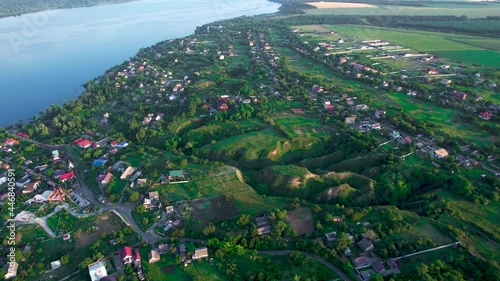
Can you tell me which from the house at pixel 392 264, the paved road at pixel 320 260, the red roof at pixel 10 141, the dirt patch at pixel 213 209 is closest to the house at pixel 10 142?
the red roof at pixel 10 141

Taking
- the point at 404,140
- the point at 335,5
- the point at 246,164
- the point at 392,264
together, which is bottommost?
the point at 246,164

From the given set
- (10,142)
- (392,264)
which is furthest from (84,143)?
(392,264)

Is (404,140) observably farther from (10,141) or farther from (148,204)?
(10,141)

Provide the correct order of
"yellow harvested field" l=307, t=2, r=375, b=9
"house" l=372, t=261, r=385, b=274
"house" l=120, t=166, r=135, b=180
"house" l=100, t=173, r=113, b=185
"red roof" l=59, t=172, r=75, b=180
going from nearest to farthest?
1. "house" l=372, t=261, r=385, b=274
2. "house" l=100, t=173, r=113, b=185
3. "house" l=120, t=166, r=135, b=180
4. "red roof" l=59, t=172, r=75, b=180
5. "yellow harvested field" l=307, t=2, r=375, b=9

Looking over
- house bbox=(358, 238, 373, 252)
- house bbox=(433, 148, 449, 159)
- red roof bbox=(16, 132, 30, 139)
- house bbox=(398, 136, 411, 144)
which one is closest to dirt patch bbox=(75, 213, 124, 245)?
house bbox=(358, 238, 373, 252)

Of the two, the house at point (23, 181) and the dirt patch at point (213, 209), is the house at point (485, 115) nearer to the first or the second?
the dirt patch at point (213, 209)

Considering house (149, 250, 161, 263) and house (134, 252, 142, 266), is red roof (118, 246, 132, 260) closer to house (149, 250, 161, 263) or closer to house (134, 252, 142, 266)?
house (134, 252, 142, 266)
